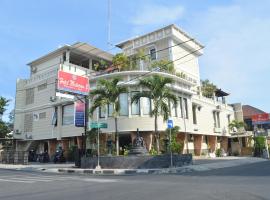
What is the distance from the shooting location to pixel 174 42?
35469 millimetres

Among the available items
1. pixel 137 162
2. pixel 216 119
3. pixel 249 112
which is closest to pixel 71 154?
pixel 137 162

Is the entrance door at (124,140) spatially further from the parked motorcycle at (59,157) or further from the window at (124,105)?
the parked motorcycle at (59,157)

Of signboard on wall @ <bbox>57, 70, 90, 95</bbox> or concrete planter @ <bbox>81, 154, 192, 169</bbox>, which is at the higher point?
signboard on wall @ <bbox>57, 70, 90, 95</bbox>

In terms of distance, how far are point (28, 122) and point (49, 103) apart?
5164mm

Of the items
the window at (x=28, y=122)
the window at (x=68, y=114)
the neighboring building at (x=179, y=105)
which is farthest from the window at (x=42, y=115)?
the neighboring building at (x=179, y=105)

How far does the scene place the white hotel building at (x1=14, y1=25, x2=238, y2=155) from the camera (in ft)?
93.9

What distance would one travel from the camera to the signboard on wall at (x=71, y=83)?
2200 cm

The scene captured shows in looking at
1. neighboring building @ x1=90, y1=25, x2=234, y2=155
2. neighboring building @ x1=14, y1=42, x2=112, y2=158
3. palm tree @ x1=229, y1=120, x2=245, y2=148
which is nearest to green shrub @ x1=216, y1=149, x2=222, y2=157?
neighboring building @ x1=90, y1=25, x2=234, y2=155

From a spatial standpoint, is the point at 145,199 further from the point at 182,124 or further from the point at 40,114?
the point at 40,114

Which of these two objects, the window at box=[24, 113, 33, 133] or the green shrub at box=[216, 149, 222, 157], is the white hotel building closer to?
the window at box=[24, 113, 33, 133]

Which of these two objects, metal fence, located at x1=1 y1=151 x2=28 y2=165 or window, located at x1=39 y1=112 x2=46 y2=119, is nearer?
metal fence, located at x1=1 y1=151 x2=28 y2=165

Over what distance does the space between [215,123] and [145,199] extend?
33.9 metres

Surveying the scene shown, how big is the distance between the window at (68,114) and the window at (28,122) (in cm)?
686

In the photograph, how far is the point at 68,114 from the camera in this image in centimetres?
3391
